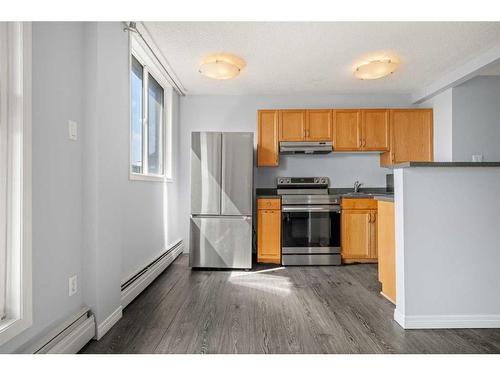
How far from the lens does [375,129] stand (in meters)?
4.33

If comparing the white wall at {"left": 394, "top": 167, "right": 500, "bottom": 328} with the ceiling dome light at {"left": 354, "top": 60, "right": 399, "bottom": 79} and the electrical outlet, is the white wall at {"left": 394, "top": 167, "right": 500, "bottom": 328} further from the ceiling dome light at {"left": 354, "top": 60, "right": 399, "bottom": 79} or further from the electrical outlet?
the electrical outlet

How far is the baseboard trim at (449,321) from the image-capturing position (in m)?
2.09

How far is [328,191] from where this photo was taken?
451 cm

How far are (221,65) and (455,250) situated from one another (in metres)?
2.67

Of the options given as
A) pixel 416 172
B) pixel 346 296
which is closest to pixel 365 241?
pixel 346 296

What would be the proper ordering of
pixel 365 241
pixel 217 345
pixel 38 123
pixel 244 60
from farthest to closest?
1. pixel 365 241
2. pixel 244 60
3. pixel 217 345
4. pixel 38 123

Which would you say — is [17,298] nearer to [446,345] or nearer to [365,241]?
[446,345]

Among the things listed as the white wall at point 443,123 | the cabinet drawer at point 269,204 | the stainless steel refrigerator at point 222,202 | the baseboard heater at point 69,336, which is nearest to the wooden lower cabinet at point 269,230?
the cabinet drawer at point 269,204

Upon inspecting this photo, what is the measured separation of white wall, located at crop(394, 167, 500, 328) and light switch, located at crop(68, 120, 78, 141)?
7.11 feet

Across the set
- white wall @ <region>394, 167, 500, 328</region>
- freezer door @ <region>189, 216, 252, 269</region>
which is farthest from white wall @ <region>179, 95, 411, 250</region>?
white wall @ <region>394, 167, 500, 328</region>

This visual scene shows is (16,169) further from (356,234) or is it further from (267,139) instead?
(356,234)

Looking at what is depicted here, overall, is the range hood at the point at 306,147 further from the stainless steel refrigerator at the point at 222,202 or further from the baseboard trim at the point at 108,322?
the baseboard trim at the point at 108,322

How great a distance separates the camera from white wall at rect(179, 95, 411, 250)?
4570mm
